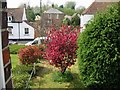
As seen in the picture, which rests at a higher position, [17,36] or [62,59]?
[17,36]

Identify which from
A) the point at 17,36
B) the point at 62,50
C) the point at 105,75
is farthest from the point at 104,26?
the point at 17,36

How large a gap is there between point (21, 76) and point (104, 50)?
135cm

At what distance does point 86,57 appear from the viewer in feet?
9.66

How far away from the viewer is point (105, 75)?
2803 mm

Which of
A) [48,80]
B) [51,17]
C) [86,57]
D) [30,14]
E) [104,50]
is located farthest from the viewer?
[51,17]

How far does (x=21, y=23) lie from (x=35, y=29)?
0.37 meters

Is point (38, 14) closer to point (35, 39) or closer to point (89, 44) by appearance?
point (35, 39)

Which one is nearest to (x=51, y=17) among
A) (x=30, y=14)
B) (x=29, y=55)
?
(x=30, y=14)

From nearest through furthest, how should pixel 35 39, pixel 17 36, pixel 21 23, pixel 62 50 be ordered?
pixel 62 50
pixel 17 36
pixel 21 23
pixel 35 39

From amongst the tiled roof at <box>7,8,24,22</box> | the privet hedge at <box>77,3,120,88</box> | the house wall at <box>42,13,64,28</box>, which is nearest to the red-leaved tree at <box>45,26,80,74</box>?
the privet hedge at <box>77,3,120,88</box>

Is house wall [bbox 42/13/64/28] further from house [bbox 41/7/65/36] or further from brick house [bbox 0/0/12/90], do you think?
brick house [bbox 0/0/12/90]

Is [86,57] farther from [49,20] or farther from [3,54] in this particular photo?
[49,20]

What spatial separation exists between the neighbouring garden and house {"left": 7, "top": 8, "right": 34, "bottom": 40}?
599 millimetres

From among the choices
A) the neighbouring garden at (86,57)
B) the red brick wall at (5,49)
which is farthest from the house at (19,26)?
the red brick wall at (5,49)
